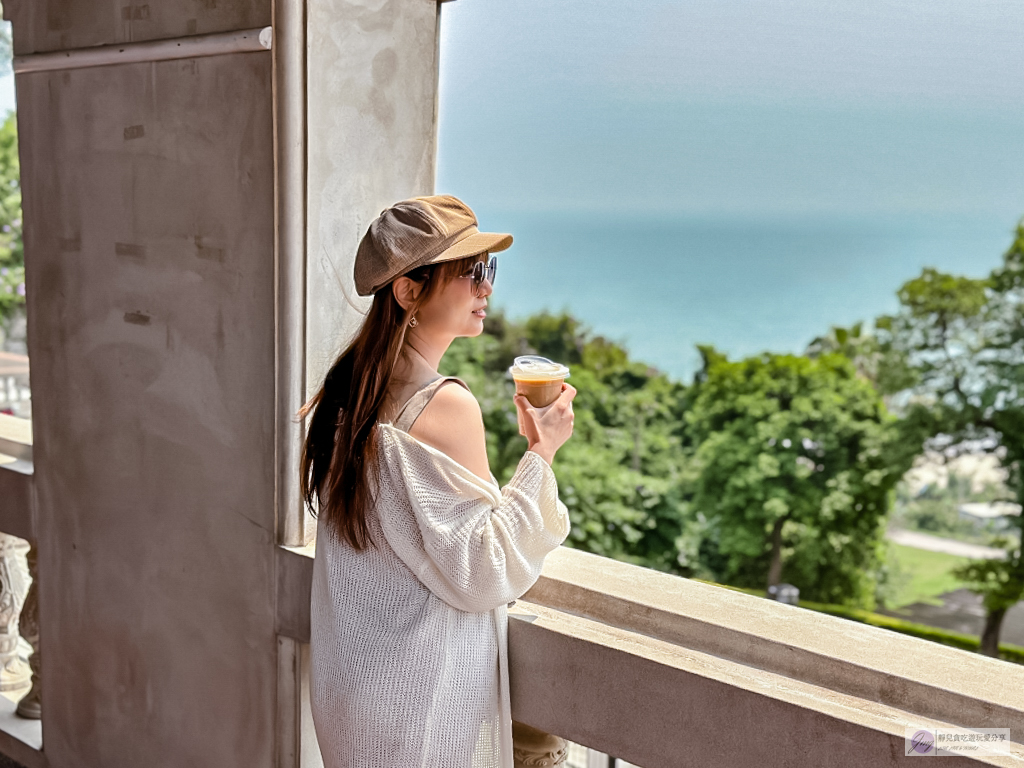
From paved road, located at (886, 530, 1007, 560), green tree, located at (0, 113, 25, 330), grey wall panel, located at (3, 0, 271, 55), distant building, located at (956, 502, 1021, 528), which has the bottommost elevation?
paved road, located at (886, 530, 1007, 560)

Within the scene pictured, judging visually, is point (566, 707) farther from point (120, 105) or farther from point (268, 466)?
point (120, 105)

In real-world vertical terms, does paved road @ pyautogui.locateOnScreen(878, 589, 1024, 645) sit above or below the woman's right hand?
below

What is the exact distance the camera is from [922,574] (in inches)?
819

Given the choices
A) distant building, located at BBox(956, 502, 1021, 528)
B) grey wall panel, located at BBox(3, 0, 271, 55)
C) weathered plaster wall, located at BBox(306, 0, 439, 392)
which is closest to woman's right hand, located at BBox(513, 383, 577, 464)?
weathered plaster wall, located at BBox(306, 0, 439, 392)

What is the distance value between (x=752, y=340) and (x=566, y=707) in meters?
28.7

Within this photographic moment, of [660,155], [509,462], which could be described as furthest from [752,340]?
[509,462]

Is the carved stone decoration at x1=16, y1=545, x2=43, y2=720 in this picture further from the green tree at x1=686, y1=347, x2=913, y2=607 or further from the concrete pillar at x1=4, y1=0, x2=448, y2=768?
the green tree at x1=686, y1=347, x2=913, y2=607

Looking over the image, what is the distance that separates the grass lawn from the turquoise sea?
22.4 feet

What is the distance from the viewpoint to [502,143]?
1453 inches

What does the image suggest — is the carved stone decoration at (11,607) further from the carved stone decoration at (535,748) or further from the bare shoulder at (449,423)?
the bare shoulder at (449,423)

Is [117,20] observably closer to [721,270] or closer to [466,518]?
[466,518]

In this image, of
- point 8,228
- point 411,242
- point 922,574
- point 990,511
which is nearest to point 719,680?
point 411,242

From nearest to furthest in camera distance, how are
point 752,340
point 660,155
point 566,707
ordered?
point 566,707
point 752,340
point 660,155

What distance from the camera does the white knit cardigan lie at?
1434mm
